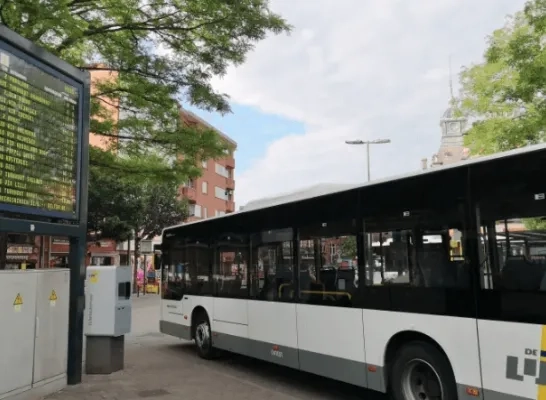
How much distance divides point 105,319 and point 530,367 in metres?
6.73

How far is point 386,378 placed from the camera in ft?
19.9

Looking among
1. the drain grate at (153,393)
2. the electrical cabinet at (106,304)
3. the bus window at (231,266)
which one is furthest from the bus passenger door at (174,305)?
the drain grate at (153,393)

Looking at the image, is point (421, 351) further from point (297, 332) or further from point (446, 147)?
point (446, 147)

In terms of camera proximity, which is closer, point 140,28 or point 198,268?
point 140,28

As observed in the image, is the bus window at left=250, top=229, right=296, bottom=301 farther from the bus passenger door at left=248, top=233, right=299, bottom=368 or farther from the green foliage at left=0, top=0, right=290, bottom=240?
the green foliage at left=0, top=0, right=290, bottom=240

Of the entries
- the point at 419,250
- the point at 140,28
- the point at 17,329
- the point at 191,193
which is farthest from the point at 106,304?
the point at 191,193

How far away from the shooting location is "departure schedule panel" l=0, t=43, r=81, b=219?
19.9 ft

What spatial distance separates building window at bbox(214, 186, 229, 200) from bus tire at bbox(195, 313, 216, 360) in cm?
5649

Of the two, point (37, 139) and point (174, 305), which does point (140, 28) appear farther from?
point (174, 305)

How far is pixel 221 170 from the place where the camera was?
69.9m

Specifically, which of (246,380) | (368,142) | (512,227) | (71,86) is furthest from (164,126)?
(368,142)

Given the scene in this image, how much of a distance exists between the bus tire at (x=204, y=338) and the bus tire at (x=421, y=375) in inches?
195

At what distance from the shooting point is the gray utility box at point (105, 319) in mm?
8609

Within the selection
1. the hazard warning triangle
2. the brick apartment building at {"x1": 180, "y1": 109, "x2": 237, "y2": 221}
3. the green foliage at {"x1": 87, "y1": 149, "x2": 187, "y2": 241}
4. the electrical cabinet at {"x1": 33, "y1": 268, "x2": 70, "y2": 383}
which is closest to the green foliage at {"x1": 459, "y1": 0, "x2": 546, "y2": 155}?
the electrical cabinet at {"x1": 33, "y1": 268, "x2": 70, "y2": 383}
